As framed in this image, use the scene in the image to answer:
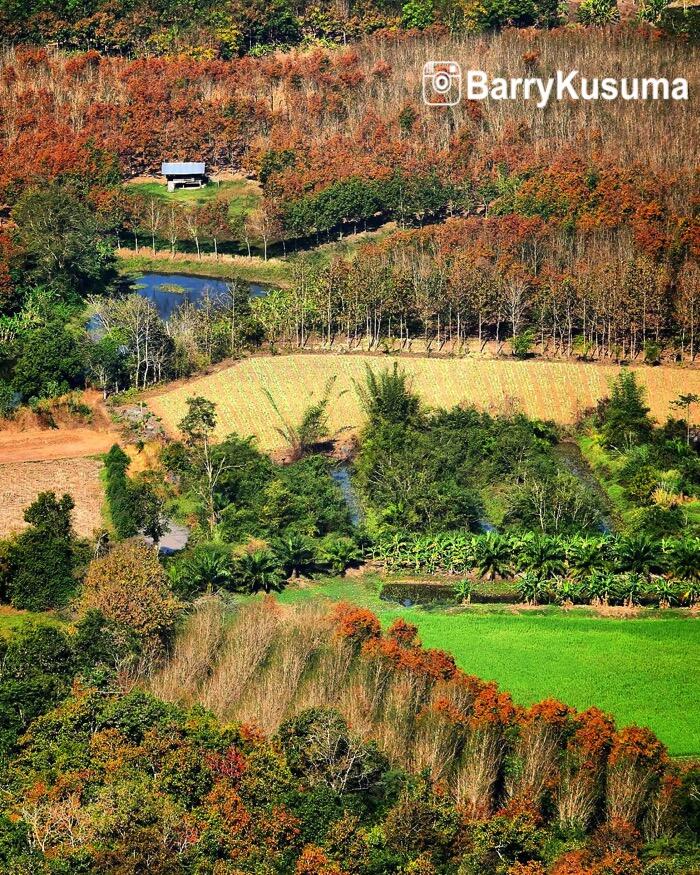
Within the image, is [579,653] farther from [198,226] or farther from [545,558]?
[198,226]

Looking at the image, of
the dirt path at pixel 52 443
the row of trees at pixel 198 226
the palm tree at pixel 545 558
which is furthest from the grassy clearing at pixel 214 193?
the palm tree at pixel 545 558

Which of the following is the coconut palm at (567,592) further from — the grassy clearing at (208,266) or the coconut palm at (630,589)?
the grassy clearing at (208,266)

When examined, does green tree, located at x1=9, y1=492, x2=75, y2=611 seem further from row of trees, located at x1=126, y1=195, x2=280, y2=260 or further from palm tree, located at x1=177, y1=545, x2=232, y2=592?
row of trees, located at x1=126, y1=195, x2=280, y2=260

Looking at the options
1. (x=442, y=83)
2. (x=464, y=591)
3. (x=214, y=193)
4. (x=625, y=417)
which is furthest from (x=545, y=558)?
(x=442, y=83)

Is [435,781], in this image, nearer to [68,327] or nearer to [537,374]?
[537,374]

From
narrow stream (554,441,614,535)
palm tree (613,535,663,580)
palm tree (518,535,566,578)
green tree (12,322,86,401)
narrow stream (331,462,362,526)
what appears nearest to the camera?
palm tree (613,535,663,580)

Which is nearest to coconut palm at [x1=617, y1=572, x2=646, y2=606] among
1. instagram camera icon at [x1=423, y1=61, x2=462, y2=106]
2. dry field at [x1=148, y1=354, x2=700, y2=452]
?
dry field at [x1=148, y1=354, x2=700, y2=452]
